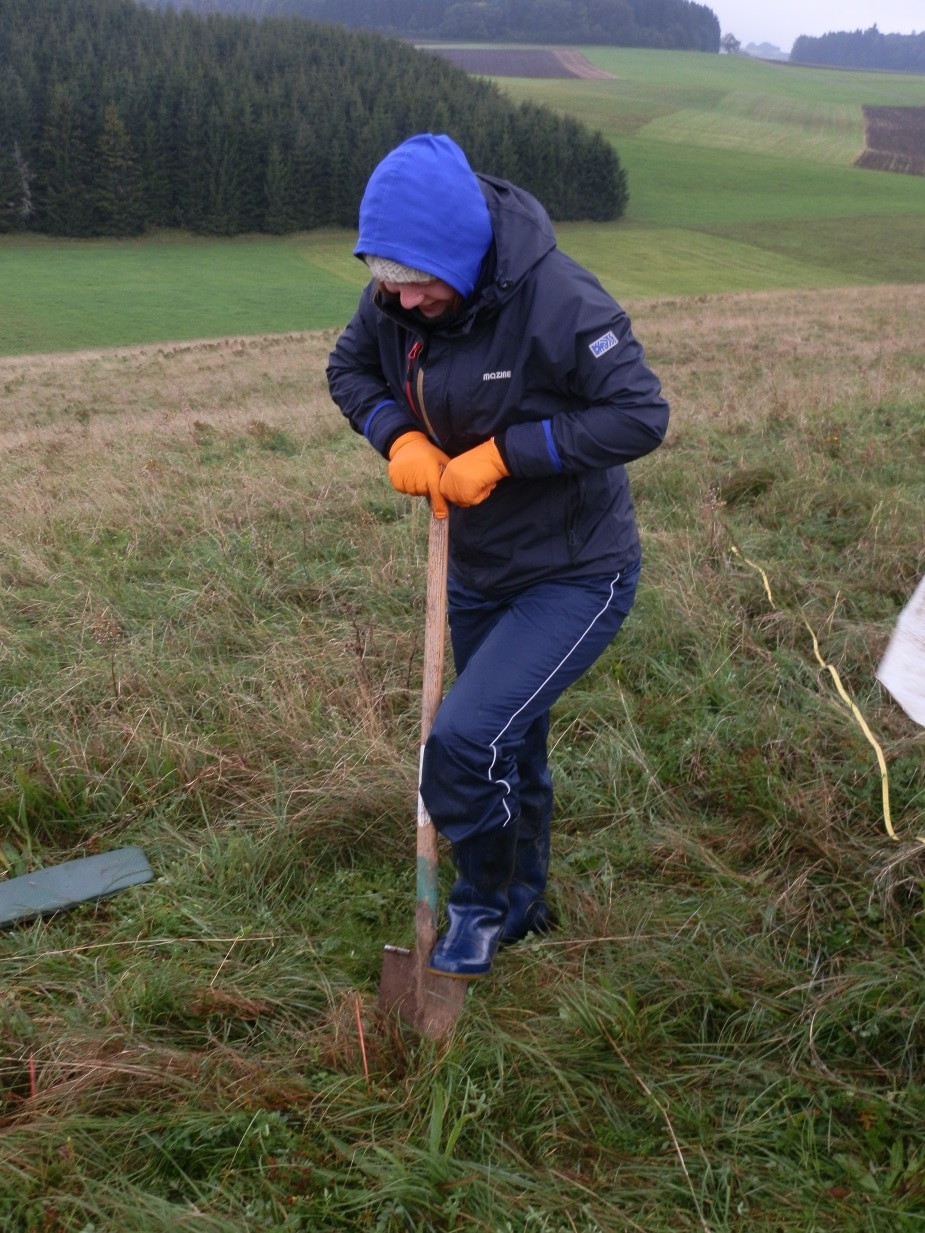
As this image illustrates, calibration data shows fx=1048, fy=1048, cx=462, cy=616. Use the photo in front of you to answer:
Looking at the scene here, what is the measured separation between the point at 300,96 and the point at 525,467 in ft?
226

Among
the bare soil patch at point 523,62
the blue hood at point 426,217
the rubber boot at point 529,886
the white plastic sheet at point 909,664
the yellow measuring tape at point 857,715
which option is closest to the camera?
the white plastic sheet at point 909,664

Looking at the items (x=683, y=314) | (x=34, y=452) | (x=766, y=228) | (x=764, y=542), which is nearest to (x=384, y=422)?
(x=764, y=542)

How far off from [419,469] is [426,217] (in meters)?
0.58

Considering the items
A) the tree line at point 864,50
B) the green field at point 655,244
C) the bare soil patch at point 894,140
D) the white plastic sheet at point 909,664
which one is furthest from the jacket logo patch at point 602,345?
the tree line at point 864,50

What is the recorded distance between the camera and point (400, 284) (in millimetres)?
2295

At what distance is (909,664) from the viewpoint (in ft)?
5.44

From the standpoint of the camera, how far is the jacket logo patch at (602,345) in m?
2.28

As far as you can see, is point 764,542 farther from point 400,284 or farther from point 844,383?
point 844,383

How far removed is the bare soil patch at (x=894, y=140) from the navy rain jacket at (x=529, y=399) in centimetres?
6984

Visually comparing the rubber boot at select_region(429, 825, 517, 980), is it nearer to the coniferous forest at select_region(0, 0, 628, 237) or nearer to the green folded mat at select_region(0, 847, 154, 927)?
the green folded mat at select_region(0, 847, 154, 927)

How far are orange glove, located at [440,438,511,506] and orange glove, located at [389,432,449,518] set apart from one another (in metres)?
0.10

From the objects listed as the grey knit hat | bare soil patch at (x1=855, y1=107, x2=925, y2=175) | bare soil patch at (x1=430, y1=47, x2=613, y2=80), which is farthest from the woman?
bare soil patch at (x1=430, y1=47, x2=613, y2=80)

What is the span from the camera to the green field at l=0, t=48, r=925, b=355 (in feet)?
115

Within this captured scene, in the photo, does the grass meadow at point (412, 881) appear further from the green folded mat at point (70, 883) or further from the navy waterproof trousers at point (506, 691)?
the navy waterproof trousers at point (506, 691)
